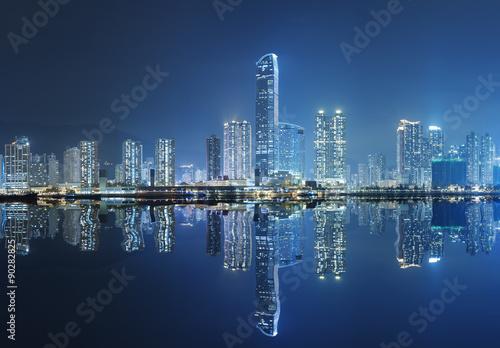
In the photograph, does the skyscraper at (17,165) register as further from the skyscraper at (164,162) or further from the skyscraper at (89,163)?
the skyscraper at (164,162)

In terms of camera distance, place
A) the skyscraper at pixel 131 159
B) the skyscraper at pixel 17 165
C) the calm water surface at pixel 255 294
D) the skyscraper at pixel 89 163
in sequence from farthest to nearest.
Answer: the skyscraper at pixel 131 159 → the skyscraper at pixel 89 163 → the skyscraper at pixel 17 165 → the calm water surface at pixel 255 294

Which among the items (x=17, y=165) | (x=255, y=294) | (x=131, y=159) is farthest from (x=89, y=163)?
(x=255, y=294)

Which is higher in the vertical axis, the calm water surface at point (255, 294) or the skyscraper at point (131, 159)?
the skyscraper at point (131, 159)

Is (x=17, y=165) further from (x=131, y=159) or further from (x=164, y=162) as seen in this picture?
(x=164, y=162)

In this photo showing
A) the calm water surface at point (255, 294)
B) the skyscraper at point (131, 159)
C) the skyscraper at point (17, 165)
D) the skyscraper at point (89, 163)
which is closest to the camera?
the calm water surface at point (255, 294)

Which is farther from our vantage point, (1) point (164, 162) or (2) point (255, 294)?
(1) point (164, 162)

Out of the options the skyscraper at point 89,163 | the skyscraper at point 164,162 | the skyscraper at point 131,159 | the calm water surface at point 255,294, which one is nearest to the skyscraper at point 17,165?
the skyscraper at point 89,163

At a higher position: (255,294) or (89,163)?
(89,163)

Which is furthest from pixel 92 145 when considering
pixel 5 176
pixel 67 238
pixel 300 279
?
pixel 300 279
